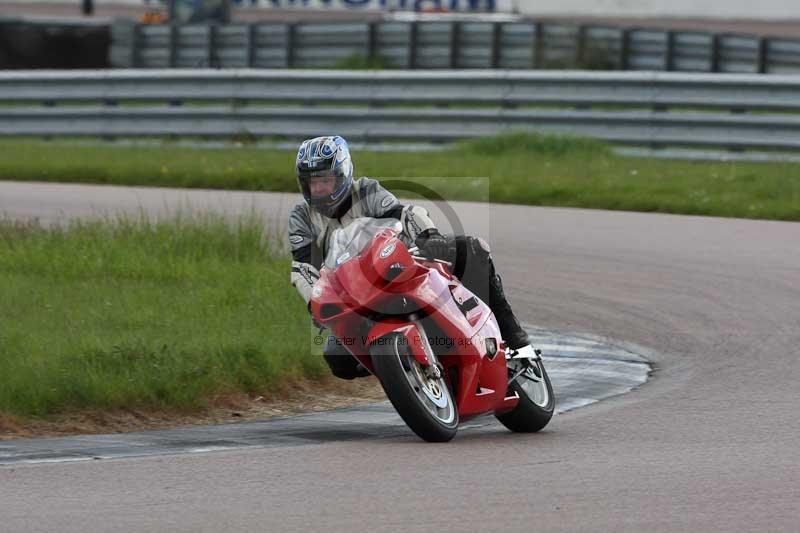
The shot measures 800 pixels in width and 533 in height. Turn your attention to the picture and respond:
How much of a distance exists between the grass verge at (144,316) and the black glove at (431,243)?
1.48 metres

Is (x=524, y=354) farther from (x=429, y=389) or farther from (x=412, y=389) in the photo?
(x=412, y=389)

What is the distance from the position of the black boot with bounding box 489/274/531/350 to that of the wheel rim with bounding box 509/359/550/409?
11 cm

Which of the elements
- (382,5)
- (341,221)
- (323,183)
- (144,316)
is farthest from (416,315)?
(382,5)

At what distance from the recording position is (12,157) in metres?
20.5

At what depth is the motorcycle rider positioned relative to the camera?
7301 millimetres

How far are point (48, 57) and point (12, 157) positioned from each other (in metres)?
10.4

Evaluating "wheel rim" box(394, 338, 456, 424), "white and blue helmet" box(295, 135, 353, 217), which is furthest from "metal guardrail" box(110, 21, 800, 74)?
"wheel rim" box(394, 338, 456, 424)

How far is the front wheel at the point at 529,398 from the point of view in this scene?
7.50m

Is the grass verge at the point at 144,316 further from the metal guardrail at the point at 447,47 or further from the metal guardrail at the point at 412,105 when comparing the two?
the metal guardrail at the point at 447,47

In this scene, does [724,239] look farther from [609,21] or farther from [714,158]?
[609,21]

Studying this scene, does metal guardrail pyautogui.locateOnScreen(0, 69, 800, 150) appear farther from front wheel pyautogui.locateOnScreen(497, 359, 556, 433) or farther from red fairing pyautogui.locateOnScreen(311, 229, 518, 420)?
red fairing pyautogui.locateOnScreen(311, 229, 518, 420)

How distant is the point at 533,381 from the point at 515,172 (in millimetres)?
10084

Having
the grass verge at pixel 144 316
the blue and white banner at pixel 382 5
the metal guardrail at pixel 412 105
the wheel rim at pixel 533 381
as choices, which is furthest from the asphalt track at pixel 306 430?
the blue and white banner at pixel 382 5

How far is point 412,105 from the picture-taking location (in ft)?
69.6
